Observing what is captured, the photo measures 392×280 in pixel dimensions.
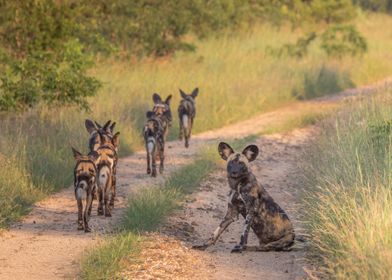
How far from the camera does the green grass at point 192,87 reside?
33.2ft

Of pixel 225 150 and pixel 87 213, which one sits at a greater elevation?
pixel 225 150

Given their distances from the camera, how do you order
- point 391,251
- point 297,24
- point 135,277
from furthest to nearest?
1. point 297,24
2. point 135,277
3. point 391,251

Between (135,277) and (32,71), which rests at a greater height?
(32,71)

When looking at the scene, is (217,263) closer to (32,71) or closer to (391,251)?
(391,251)

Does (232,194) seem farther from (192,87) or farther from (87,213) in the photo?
(192,87)

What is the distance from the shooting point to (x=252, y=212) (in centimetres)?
726

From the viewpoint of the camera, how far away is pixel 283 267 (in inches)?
260

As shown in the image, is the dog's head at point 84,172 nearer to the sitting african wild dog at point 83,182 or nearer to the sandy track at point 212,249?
the sitting african wild dog at point 83,182

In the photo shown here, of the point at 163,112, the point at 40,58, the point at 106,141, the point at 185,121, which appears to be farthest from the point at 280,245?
the point at 40,58

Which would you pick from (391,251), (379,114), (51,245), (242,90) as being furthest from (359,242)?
(242,90)

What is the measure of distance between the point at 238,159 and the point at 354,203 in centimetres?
150

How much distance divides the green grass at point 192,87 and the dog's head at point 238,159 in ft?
7.86

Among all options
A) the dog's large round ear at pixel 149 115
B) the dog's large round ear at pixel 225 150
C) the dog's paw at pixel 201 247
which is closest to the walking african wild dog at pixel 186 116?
the dog's large round ear at pixel 149 115

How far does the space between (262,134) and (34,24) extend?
4230 mm
